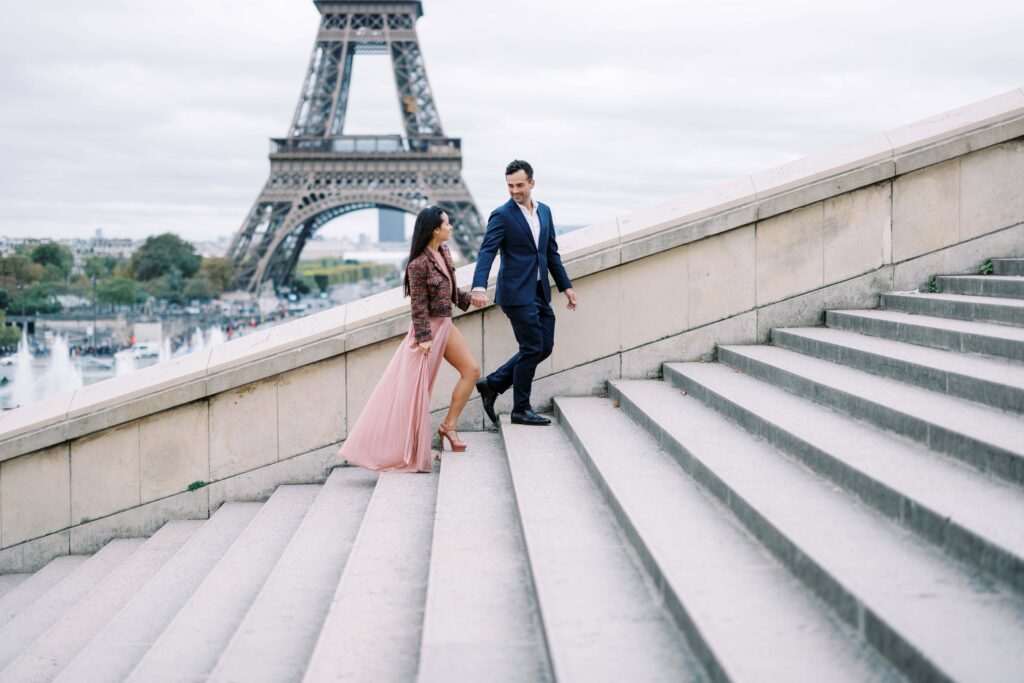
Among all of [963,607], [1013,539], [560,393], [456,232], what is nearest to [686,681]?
[963,607]

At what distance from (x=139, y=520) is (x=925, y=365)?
5.02 m

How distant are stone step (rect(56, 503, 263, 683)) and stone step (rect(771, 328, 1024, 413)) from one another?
367 centimetres

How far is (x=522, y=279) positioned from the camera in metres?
6.05

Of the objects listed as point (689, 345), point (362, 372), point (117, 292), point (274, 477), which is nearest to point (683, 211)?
point (689, 345)

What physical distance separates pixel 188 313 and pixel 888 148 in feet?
243

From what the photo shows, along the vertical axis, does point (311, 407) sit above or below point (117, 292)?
below

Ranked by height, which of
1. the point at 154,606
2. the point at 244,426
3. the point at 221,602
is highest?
the point at 244,426

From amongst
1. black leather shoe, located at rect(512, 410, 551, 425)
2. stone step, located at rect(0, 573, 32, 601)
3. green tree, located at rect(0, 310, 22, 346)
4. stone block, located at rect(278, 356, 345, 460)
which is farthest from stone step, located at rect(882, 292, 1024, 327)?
green tree, located at rect(0, 310, 22, 346)

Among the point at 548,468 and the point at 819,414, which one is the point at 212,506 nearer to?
the point at 548,468

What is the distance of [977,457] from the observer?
356cm

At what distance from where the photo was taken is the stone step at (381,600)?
3.28 m

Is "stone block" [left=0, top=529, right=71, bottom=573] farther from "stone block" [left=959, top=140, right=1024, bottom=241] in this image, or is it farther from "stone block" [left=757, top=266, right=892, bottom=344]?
"stone block" [left=959, top=140, right=1024, bottom=241]

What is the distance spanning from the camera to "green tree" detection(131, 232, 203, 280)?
8419 cm

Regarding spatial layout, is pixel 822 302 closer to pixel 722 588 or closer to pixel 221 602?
pixel 722 588
